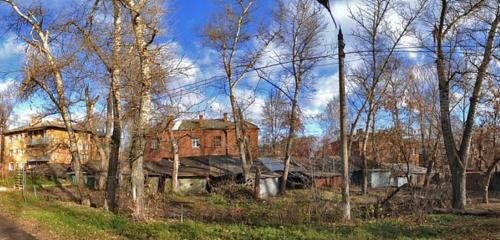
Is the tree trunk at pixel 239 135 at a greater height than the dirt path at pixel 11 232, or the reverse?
the tree trunk at pixel 239 135

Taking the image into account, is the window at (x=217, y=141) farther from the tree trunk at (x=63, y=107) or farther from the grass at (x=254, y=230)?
the grass at (x=254, y=230)

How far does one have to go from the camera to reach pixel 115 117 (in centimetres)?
1914

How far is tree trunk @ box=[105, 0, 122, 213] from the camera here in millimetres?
18312

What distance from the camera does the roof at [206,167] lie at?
41.2m

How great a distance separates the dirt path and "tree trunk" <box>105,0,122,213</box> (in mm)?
5643

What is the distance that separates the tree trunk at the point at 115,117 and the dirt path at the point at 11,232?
5643 millimetres

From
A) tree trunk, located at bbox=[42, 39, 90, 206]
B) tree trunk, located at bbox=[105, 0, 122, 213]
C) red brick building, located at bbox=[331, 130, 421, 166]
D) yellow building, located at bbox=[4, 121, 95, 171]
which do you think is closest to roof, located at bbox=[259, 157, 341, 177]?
red brick building, located at bbox=[331, 130, 421, 166]

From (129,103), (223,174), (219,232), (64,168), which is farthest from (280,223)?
(64,168)

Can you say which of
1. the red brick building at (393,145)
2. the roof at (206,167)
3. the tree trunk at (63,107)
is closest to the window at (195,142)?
the roof at (206,167)

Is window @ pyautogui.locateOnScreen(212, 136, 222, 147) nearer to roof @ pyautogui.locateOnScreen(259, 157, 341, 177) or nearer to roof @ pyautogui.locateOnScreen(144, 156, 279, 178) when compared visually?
roof @ pyautogui.locateOnScreen(144, 156, 279, 178)

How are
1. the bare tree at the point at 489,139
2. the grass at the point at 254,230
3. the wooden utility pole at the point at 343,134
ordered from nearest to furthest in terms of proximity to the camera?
the grass at the point at 254,230, the wooden utility pole at the point at 343,134, the bare tree at the point at 489,139

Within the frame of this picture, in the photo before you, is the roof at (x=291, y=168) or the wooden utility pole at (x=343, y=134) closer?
the wooden utility pole at (x=343, y=134)

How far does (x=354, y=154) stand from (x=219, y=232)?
5557 centimetres

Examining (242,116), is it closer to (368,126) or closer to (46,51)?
(368,126)
